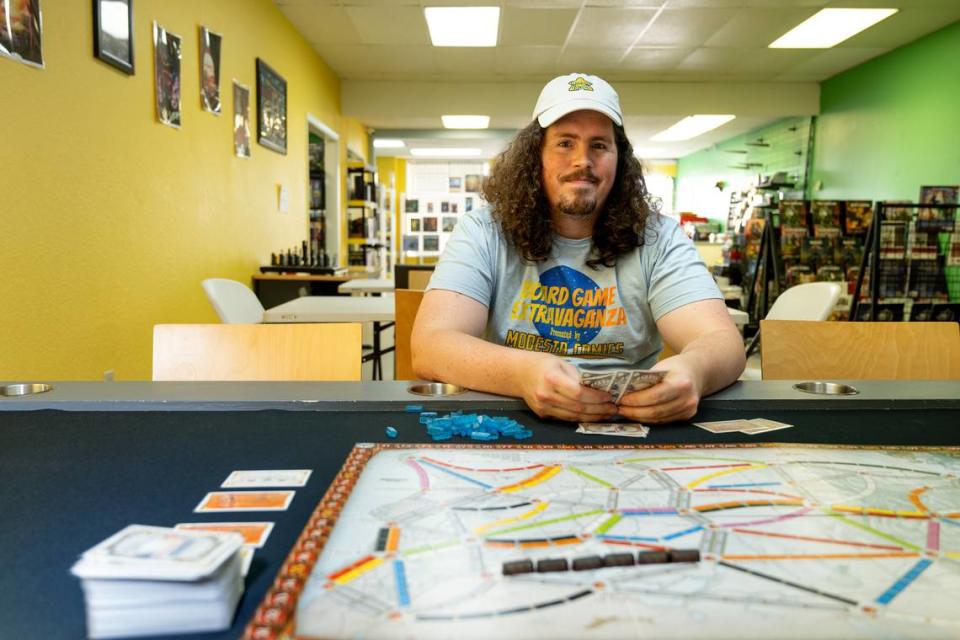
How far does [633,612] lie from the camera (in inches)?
21.0

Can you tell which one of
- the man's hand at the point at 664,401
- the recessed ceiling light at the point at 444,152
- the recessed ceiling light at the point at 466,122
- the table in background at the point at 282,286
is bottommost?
the table in background at the point at 282,286

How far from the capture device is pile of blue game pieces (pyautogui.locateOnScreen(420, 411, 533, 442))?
1000 mm

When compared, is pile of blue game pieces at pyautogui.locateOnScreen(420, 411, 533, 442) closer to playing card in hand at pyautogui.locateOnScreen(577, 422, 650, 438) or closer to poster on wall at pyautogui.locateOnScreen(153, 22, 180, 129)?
playing card in hand at pyautogui.locateOnScreen(577, 422, 650, 438)

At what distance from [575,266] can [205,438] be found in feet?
3.27

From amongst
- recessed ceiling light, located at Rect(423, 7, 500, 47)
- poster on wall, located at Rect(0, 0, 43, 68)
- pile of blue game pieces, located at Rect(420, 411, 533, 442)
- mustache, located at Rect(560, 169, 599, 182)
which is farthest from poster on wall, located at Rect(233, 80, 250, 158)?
pile of blue game pieces, located at Rect(420, 411, 533, 442)

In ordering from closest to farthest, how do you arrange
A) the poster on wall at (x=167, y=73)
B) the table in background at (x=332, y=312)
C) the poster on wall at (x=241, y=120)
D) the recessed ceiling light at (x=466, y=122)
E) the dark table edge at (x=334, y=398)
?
1. the dark table edge at (x=334, y=398)
2. the table in background at (x=332, y=312)
3. the poster on wall at (x=167, y=73)
4. the poster on wall at (x=241, y=120)
5. the recessed ceiling light at (x=466, y=122)

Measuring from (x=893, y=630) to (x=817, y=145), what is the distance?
8.21m

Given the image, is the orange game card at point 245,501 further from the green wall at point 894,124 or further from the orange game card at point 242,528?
the green wall at point 894,124

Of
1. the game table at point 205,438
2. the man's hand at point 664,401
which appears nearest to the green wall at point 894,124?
the game table at point 205,438

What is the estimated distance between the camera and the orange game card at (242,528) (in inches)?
25.8

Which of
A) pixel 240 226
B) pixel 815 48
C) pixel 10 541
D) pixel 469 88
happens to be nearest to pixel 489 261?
pixel 10 541

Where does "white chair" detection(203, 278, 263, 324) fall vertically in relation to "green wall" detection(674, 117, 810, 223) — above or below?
below

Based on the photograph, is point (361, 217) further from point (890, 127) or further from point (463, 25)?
point (890, 127)

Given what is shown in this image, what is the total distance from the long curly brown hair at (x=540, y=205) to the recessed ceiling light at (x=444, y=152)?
10045mm
